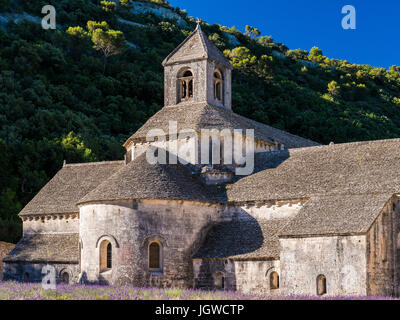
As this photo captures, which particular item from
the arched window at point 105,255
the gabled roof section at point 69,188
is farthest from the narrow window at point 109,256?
the gabled roof section at point 69,188

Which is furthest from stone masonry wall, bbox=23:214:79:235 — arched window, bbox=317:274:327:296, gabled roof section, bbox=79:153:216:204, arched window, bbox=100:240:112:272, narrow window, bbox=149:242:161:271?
arched window, bbox=317:274:327:296

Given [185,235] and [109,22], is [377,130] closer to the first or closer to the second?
[109,22]

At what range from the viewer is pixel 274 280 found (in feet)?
97.7

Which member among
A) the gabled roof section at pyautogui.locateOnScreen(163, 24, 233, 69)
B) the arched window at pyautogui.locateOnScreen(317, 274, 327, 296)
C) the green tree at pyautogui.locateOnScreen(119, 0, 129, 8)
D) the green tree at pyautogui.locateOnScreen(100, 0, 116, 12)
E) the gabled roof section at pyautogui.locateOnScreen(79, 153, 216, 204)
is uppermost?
the green tree at pyautogui.locateOnScreen(119, 0, 129, 8)

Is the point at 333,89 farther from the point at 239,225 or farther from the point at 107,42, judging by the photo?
the point at 239,225

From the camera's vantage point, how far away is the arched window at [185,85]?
130ft

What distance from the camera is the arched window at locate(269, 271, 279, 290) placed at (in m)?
29.7

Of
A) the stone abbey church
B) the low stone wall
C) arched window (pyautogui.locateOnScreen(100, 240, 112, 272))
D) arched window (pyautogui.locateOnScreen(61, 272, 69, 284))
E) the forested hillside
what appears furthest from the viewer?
the forested hillside

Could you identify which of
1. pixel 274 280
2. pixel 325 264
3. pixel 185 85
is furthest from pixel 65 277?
pixel 325 264

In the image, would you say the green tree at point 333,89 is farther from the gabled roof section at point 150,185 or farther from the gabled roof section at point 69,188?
the gabled roof section at point 150,185

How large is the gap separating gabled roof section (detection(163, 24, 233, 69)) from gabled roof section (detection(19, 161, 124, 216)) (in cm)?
696

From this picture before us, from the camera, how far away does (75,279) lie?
113ft

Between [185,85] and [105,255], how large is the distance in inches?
507

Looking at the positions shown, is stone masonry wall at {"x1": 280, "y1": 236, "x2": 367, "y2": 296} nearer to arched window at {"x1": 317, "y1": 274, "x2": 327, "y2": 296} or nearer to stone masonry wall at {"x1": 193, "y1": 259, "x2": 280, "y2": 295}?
arched window at {"x1": 317, "y1": 274, "x2": 327, "y2": 296}
